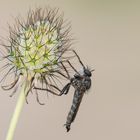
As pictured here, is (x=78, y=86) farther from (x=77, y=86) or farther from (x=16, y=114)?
(x=16, y=114)

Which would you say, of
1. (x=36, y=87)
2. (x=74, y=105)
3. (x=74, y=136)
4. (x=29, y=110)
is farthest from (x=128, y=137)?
(x=36, y=87)

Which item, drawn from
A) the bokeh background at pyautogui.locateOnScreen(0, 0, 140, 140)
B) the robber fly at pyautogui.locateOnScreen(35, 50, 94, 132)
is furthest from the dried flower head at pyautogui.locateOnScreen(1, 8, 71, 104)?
the bokeh background at pyautogui.locateOnScreen(0, 0, 140, 140)

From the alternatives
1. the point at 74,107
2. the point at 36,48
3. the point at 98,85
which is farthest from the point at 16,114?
the point at 98,85

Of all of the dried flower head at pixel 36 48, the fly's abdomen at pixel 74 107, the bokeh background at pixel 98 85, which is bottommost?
the fly's abdomen at pixel 74 107

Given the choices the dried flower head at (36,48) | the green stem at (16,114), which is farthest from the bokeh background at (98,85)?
the green stem at (16,114)

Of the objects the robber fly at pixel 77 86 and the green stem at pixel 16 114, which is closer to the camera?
the green stem at pixel 16 114

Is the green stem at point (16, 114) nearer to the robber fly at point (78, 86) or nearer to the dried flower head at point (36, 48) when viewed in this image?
the dried flower head at point (36, 48)
